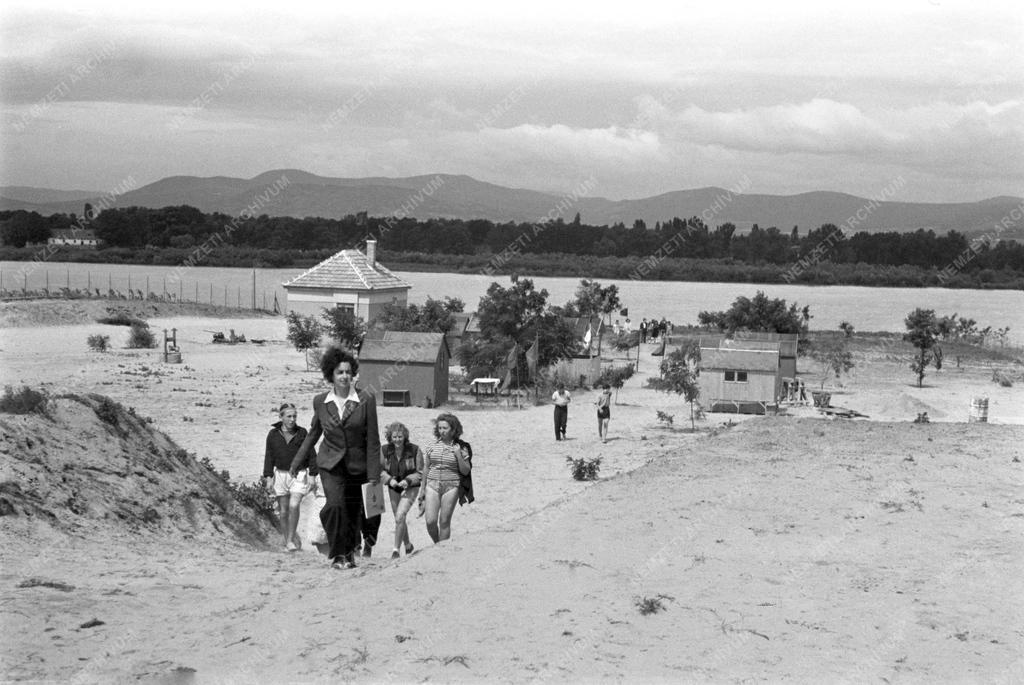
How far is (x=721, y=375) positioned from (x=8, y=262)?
296 ft

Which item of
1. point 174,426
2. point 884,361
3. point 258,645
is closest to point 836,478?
point 258,645

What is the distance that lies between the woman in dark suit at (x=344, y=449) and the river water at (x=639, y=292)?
60728 millimetres

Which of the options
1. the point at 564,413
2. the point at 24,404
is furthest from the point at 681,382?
the point at 24,404

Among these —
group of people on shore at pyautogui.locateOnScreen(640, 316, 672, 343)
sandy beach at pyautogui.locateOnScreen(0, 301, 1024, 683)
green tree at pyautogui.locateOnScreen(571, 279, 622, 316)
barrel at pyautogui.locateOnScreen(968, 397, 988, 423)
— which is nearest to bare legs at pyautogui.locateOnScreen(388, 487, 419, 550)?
sandy beach at pyautogui.locateOnScreen(0, 301, 1024, 683)

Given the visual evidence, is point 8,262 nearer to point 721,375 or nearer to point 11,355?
point 11,355

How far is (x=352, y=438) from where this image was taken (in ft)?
29.2

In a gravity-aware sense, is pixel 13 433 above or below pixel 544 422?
above

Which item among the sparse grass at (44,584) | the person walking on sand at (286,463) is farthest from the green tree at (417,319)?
the sparse grass at (44,584)

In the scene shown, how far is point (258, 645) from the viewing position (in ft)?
23.1

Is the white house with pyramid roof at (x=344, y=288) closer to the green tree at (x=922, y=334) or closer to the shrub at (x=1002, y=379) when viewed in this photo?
the green tree at (x=922, y=334)

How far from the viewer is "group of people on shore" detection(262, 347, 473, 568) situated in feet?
29.3

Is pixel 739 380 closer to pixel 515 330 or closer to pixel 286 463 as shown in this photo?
pixel 515 330

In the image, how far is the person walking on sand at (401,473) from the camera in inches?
401

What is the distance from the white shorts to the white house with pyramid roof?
37843 millimetres
